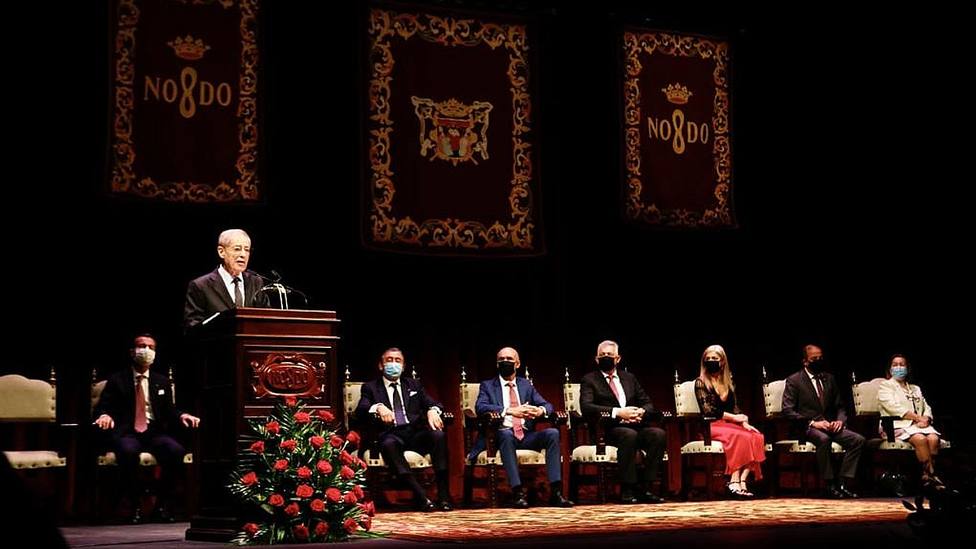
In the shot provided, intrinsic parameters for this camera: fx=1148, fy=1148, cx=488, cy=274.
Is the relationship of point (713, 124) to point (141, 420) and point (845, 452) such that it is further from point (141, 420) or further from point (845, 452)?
point (141, 420)

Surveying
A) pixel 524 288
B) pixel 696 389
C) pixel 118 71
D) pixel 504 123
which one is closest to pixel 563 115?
pixel 504 123

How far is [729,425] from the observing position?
797cm

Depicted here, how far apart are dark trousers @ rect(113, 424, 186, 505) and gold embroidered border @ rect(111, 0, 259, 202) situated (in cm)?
153

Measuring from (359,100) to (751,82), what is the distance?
3335mm

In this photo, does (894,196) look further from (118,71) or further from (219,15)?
(118,71)

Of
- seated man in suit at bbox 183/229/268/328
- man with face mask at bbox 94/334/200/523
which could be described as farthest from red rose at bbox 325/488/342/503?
man with face mask at bbox 94/334/200/523

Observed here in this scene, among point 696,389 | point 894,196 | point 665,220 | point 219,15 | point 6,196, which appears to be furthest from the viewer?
point 894,196

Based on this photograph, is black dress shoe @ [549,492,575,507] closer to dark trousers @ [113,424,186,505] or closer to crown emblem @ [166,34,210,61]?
dark trousers @ [113,424,186,505]

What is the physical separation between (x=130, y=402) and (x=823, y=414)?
15.5 ft

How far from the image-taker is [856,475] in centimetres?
838

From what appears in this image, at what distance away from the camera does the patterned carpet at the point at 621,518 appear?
482 centimetres

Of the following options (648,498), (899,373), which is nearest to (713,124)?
(899,373)

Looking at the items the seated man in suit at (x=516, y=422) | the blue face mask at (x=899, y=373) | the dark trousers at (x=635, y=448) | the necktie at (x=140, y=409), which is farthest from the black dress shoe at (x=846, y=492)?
the necktie at (x=140, y=409)

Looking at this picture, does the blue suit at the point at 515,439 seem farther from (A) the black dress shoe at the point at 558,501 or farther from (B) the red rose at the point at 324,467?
(B) the red rose at the point at 324,467
